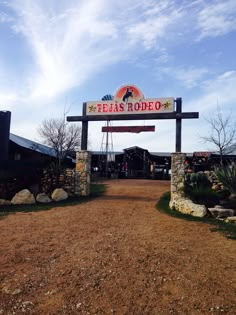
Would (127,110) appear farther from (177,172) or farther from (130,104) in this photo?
(177,172)

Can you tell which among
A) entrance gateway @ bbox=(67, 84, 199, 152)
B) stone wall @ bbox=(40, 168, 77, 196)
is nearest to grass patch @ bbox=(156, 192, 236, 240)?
entrance gateway @ bbox=(67, 84, 199, 152)

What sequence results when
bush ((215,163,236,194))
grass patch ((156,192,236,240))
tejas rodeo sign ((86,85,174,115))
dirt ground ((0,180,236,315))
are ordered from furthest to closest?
tejas rodeo sign ((86,85,174,115)) → bush ((215,163,236,194)) → grass patch ((156,192,236,240)) → dirt ground ((0,180,236,315))

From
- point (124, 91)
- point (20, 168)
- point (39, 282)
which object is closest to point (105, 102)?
point (124, 91)

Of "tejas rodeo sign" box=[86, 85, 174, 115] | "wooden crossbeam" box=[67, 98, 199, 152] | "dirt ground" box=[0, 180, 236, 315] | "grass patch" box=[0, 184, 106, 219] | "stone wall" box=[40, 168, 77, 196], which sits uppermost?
"tejas rodeo sign" box=[86, 85, 174, 115]

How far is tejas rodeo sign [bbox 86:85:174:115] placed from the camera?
12.7 metres

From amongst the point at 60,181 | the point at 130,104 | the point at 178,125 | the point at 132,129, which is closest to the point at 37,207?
the point at 60,181

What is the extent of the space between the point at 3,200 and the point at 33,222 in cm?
394

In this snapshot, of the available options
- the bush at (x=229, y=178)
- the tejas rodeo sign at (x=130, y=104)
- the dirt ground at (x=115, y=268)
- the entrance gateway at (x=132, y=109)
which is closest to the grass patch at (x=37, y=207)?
the dirt ground at (x=115, y=268)

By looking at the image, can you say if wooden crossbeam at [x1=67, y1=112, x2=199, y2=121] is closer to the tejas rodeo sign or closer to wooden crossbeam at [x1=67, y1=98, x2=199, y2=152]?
wooden crossbeam at [x1=67, y1=98, x2=199, y2=152]

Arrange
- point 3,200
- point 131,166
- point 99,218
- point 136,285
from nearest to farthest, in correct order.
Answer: point 136,285 → point 99,218 → point 3,200 → point 131,166

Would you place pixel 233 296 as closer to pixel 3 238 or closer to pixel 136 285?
pixel 136 285

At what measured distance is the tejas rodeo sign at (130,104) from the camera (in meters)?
12.7

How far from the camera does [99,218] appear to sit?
820cm

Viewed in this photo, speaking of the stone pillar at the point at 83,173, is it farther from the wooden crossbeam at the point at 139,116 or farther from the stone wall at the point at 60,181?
the wooden crossbeam at the point at 139,116
